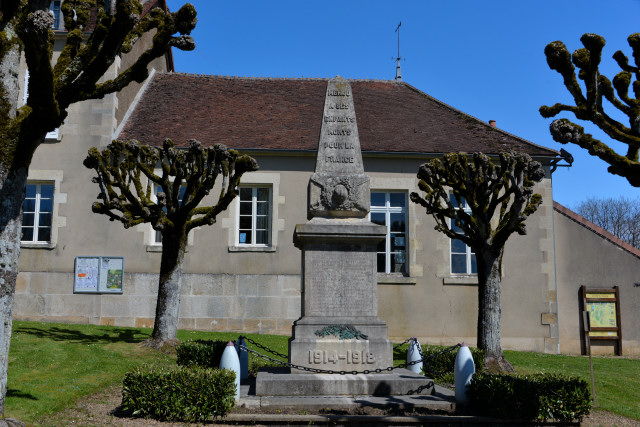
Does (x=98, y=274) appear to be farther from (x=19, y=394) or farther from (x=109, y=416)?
(x=109, y=416)

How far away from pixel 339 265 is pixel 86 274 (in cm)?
1035

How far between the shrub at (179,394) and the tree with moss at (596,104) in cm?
481

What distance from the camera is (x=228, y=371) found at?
23.8ft

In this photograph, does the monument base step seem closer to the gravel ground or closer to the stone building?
the gravel ground

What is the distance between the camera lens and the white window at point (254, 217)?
17.3 meters

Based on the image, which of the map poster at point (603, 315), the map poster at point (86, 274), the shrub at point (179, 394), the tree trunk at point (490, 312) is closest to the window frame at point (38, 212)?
the map poster at point (86, 274)

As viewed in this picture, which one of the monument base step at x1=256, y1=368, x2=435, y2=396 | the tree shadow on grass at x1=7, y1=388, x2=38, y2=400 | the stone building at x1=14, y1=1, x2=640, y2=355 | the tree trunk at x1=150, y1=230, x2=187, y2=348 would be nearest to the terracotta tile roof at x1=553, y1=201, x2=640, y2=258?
the stone building at x1=14, y1=1, x2=640, y2=355

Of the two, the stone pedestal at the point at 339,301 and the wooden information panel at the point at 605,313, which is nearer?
the stone pedestal at the point at 339,301

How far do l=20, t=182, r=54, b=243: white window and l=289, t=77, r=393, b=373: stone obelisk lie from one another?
35.1 feet

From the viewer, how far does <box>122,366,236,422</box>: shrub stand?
6.87 meters

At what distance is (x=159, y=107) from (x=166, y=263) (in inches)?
326

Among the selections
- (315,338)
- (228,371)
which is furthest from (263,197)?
(228,371)

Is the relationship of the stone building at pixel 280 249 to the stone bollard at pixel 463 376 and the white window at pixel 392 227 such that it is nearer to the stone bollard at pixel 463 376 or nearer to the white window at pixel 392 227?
the white window at pixel 392 227

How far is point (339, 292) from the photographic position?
28.5 feet
